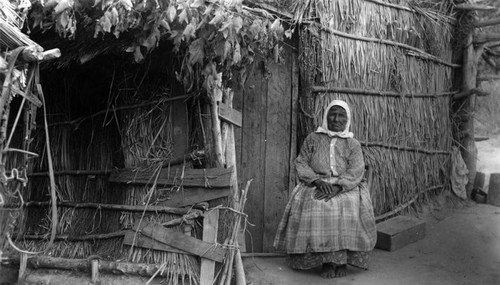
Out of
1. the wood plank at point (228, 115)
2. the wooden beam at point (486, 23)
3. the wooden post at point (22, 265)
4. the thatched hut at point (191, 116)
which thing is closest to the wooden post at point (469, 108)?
the wooden beam at point (486, 23)

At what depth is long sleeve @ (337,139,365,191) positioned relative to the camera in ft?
18.9

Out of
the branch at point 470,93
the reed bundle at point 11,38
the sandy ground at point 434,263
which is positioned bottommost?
the sandy ground at point 434,263

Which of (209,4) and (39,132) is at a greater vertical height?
(209,4)

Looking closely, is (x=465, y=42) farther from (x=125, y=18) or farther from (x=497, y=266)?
(x=125, y=18)

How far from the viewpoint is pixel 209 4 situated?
436 centimetres

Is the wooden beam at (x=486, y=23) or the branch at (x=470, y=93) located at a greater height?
the wooden beam at (x=486, y=23)

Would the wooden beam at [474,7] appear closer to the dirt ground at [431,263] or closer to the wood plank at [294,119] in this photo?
the dirt ground at [431,263]

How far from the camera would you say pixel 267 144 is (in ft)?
21.0

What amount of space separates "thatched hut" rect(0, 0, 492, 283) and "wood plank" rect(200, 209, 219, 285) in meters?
0.03

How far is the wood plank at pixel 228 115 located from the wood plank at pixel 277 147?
810mm

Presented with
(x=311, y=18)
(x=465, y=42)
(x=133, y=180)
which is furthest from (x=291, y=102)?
(x=465, y=42)

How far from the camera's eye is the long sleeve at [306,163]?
5.86 m

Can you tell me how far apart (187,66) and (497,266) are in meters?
3.57

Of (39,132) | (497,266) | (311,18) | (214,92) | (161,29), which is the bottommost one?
(497,266)
